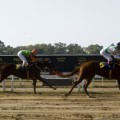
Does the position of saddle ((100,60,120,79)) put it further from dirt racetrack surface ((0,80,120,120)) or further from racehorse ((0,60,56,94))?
racehorse ((0,60,56,94))

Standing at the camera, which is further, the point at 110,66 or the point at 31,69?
the point at 31,69

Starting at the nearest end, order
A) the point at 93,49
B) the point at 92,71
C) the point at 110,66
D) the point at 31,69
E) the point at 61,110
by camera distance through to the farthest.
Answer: the point at 61,110
the point at 92,71
the point at 110,66
the point at 31,69
the point at 93,49

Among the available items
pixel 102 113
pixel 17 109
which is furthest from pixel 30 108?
pixel 102 113

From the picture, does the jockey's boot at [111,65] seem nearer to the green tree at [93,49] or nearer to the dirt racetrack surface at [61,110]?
the dirt racetrack surface at [61,110]

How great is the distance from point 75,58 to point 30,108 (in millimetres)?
14532

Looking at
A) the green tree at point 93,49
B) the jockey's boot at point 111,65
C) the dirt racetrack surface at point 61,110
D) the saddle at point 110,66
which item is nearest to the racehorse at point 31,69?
the saddle at point 110,66

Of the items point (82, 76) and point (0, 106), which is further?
point (82, 76)

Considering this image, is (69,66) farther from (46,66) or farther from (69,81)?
(46,66)

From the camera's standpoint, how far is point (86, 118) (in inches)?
436

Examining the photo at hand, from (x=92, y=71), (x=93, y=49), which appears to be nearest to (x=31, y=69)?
(x=92, y=71)

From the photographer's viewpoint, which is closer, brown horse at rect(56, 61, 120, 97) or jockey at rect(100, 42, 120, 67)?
brown horse at rect(56, 61, 120, 97)

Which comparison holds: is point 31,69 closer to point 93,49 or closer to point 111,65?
point 111,65

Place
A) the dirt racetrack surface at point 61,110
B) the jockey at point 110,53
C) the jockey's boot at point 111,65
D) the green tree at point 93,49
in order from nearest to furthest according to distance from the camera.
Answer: the dirt racetrack surface at point 61,110 → the jockey at point 110,53 → the jockey's boot at point 111,65 → the green tree at point 93,49

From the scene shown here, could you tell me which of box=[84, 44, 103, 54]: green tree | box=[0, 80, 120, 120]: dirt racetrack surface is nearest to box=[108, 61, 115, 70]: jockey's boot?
box=[0, 80, 120, 120]: dirt racetrack surface
